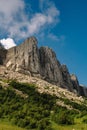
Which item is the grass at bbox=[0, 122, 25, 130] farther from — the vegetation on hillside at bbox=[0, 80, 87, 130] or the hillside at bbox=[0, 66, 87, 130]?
the vegetation on hillside at bbox=[0, 80, 87, 130]

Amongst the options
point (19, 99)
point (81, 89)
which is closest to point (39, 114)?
point (19, 99)

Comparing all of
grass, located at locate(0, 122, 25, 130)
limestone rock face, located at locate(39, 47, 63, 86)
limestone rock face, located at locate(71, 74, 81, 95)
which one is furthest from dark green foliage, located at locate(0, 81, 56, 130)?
limestone rock face, located at locate(71, 74, 81, 95)

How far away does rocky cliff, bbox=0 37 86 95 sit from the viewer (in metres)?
140

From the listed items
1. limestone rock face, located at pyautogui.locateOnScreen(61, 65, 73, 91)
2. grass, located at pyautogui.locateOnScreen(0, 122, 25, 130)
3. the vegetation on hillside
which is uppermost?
limestone rock face, located at pyautogui.locateOnScreen(61, 65, 73, 91)

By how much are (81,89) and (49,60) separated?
42.3 metres

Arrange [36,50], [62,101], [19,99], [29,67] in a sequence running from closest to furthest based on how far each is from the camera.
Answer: [19,99] → [62,101] → [29,67] → [36,50]

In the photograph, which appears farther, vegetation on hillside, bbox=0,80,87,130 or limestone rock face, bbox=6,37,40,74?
limestone rock face, bbox=6,37,40,74

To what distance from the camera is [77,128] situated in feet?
174

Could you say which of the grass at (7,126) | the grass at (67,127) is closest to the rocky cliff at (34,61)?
the grass at (67,127)

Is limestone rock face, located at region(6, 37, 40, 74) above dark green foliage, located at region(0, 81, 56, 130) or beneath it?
above

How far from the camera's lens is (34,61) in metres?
146

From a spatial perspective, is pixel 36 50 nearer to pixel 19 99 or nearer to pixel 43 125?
pixel 19 99

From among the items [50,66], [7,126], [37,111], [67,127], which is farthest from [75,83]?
[7,126]

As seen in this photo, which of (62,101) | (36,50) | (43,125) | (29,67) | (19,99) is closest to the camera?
(43,125)
